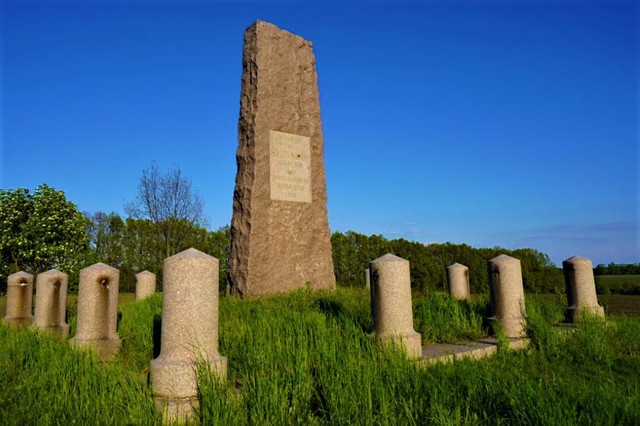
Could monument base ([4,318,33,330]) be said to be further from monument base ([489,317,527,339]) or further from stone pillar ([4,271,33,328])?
monument base ([489,317,527,339])

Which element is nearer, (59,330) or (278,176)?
(59,330)

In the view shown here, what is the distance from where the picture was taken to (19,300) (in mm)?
7578

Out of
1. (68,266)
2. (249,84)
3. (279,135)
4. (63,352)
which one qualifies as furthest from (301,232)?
(68,266)

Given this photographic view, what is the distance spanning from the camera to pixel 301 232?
27.8ft

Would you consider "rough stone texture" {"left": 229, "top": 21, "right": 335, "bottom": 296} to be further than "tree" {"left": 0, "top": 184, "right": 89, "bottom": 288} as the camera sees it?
No

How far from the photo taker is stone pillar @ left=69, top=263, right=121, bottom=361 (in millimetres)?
5188

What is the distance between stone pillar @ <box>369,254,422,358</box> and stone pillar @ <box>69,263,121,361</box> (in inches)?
131

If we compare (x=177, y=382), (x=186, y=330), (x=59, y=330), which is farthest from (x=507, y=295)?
(x=59, y=330)

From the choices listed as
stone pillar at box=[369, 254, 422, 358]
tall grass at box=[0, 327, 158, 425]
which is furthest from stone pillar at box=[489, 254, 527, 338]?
tall grass at box=[0, 327, 158, 425]

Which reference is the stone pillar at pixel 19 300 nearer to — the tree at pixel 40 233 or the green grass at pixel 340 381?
the green grass at pixel 340 381

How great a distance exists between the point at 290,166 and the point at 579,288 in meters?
5.43

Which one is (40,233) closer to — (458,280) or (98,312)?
(98,312)

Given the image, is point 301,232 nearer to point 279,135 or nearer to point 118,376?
point 279,135

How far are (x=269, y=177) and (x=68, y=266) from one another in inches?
444
